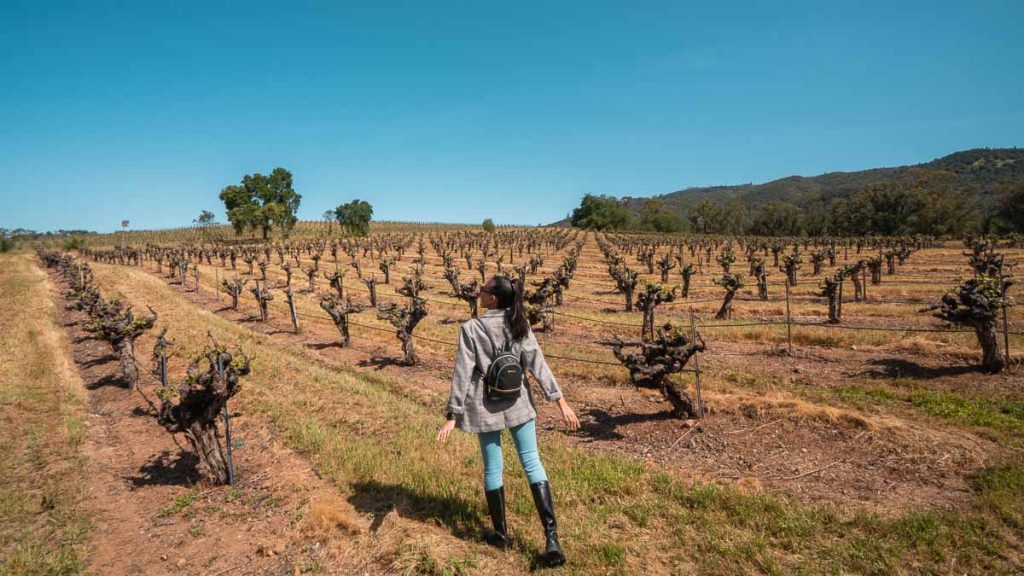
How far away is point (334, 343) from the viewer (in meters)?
17.7

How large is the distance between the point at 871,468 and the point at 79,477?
457 inches

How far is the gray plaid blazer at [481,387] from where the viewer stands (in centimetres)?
397

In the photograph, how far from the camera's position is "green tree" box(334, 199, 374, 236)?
96.1 metres

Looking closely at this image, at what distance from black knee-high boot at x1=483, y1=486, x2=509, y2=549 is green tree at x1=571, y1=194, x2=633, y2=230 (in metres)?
122

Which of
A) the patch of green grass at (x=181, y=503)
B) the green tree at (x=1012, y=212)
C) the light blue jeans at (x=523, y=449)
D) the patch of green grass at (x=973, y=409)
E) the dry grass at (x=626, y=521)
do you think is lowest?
the patch of green grass at (x=973, y=409)

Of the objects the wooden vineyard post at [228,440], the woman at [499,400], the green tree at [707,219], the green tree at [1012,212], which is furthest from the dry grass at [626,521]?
the green tree at [707,219]

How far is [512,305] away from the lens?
4059 mm

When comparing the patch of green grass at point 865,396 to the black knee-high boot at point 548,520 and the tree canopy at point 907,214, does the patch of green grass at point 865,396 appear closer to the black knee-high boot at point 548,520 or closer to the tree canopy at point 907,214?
the black knee-high boot at point 548,520

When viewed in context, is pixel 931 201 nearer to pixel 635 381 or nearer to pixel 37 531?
pixel 635 381

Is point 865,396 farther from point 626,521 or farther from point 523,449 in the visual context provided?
point 523,449

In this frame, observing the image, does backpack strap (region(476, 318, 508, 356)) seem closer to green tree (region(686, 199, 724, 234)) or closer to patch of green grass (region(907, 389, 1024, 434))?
patch of green grass (region(907, 389, 1024, 434))

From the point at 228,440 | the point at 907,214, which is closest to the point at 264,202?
the point at 228,440

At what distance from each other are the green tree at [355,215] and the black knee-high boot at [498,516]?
97926mm

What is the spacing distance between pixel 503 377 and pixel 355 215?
325 feet
